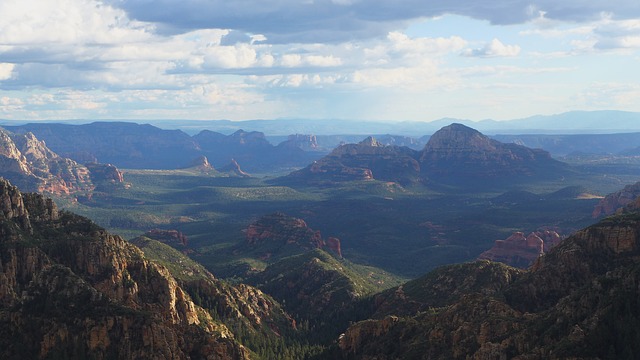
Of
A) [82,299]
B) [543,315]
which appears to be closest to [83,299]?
[82,299]

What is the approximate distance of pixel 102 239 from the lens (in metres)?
164

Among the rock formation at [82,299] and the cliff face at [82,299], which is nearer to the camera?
the rock formation at [82,299]

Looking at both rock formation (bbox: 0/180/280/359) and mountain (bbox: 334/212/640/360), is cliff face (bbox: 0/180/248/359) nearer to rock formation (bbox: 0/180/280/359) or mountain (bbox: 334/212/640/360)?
rock formation (bbox: 0/180/280/359)

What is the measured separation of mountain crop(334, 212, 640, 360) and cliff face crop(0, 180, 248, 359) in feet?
109

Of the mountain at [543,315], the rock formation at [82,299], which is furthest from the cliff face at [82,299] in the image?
the mountain at [543,315]

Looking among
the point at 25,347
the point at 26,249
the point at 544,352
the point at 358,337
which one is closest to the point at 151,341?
the point at 25,347

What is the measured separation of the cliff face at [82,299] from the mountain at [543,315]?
109 feet

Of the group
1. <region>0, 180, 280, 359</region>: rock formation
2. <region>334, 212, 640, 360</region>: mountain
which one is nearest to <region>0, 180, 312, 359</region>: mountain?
<region>0, 180, 280, 359</region>: rock formation

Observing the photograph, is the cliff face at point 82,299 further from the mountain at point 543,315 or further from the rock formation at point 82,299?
the mountain at point 543,315

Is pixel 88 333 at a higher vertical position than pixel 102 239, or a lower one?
lower

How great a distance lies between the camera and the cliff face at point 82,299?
427 feet

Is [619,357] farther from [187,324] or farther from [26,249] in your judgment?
[26,249]

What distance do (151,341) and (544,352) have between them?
63933mm

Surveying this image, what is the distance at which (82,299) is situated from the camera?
452 ft
